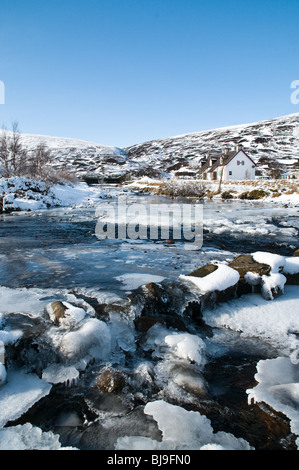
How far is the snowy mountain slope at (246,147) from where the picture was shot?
86938 millimetres

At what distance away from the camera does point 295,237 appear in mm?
12156

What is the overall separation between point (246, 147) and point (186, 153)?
2326cm

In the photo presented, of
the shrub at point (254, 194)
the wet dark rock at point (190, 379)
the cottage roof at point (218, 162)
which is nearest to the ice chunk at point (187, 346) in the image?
the wet dark rock at point (190, 379)

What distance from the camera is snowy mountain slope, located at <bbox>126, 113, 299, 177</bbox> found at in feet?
285

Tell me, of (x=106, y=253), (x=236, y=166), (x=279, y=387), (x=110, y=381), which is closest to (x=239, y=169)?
(x=236, y=166)

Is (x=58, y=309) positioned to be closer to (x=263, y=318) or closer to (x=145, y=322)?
(x=145, y=322)

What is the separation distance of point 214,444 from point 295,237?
11269mm

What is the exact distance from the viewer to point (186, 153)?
11250 cm

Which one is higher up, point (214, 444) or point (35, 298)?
point (35, 298)

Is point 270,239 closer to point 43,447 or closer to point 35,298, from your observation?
point 35,298

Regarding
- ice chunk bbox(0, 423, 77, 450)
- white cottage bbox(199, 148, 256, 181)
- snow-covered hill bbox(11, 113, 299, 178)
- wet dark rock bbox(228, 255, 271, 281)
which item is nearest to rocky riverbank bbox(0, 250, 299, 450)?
ice chunk bbox(0, 423, 77, 450)

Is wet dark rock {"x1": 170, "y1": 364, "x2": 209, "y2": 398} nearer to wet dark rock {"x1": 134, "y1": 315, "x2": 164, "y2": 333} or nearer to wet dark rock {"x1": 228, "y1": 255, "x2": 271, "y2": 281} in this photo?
wet dark rock {"x1": 134, "y1": 315, "x2": 164, "y2": 333}

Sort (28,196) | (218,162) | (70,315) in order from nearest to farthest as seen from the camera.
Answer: (70,315)
(28,196)
(218,162)
